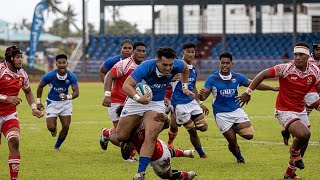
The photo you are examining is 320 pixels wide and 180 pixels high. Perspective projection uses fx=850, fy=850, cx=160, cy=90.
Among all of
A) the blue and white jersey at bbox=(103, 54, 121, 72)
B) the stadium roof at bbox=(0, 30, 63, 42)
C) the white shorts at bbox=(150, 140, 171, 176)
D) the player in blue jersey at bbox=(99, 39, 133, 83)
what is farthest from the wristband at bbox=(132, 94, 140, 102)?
the stadium roof at bbox=(0, 30, 63, 42)

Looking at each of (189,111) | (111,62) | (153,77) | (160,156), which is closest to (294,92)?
(153,77)

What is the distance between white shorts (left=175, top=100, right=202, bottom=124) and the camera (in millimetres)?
17203

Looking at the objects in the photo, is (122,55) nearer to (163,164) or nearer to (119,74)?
(119,74)

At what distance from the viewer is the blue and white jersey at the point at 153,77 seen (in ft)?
41.5

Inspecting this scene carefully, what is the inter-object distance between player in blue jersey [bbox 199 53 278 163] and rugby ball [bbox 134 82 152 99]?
3.69m

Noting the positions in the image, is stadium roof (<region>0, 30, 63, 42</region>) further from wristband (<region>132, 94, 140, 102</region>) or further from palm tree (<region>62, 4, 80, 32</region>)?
wristband (<region>132, 94, 140, 102</region>)

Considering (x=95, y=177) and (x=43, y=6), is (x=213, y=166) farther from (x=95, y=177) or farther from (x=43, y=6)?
(x=43, y=6)

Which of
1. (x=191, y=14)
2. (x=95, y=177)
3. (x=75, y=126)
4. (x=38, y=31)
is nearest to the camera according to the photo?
(x=95, y=177)

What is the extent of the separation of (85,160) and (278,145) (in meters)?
4.84

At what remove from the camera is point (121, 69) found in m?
16.0

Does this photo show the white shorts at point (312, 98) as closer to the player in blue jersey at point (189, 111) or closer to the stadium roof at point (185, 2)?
the player in blue jersey at point (189, 111)

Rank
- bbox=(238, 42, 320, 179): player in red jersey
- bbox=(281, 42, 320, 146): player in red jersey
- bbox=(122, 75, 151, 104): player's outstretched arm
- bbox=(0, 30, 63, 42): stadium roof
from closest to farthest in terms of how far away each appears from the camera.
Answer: bbox=(122, 75, 151, 104): player's outstretched arm
bbox=(238, 42, 320, 179): player in red jersey
bbox=(281, 42, 320, 146): player in red jersey
bbox=(0, 30, 63, 42): stadium roof

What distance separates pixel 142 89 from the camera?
12.5m

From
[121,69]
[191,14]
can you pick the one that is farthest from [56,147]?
[191,14]
